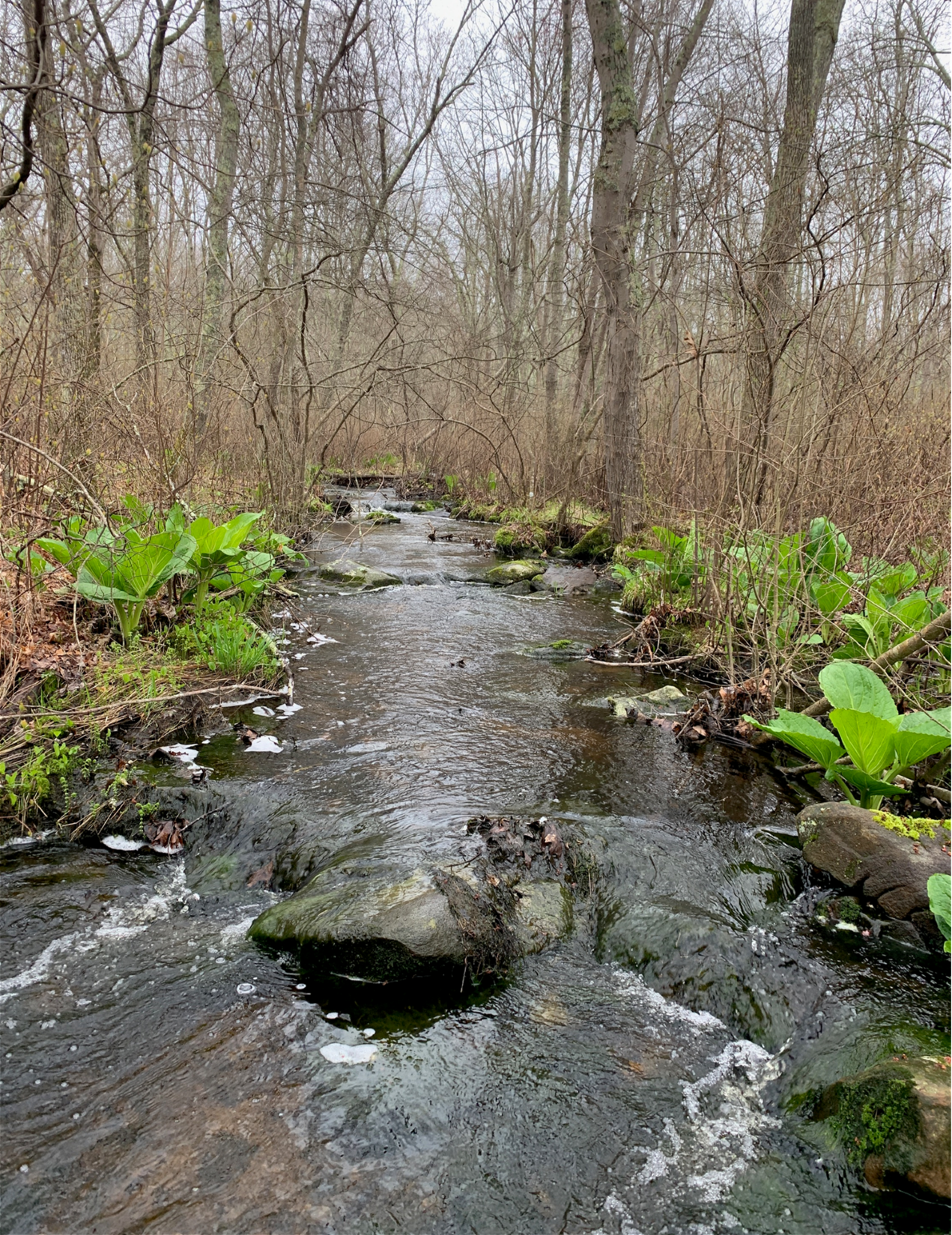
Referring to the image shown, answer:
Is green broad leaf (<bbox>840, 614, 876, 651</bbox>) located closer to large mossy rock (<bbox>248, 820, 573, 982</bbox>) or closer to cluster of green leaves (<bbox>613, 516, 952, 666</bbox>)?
cluster of green leaves (<bbox>613, 516, 952, 666</bbox>)

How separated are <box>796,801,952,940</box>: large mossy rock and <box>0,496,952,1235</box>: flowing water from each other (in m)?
0.16

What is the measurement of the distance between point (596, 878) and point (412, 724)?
1.72 m

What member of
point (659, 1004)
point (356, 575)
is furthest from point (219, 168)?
point (659, 1004)

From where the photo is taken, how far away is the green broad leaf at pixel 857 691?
3309 mm

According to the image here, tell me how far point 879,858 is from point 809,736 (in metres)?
0.72

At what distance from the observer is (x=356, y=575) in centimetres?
836

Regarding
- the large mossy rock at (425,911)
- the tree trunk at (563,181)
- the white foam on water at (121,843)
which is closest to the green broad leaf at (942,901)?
the large mossy rock at (425,911)

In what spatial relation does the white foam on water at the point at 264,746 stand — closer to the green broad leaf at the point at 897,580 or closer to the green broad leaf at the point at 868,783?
the green broad leaf at the point at 868,783

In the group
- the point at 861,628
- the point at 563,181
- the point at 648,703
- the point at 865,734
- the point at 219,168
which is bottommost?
the point at 648,703

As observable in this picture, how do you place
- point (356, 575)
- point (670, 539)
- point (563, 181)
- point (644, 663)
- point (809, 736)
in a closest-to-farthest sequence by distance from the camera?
1. point (809, 736)
2. point (644, 663)
3. point (670, 539)
4. point (356, 575)
5. point (563, 181)

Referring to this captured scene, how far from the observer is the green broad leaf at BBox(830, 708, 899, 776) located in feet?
10.3

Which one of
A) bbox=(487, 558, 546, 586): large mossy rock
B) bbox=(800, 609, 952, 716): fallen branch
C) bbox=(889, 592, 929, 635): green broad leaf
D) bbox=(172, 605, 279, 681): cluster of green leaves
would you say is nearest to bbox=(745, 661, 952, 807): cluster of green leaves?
bbox=(800, 609, 952, 716): fallen branch

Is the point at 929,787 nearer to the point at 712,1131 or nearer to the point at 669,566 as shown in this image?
the point at 712,1131

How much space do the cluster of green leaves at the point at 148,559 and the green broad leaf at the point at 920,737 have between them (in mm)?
3934
